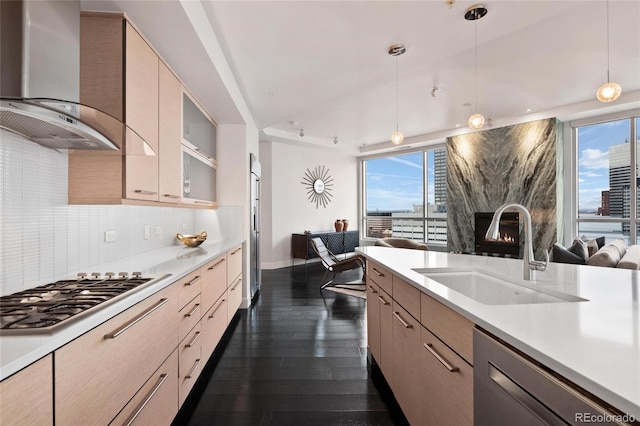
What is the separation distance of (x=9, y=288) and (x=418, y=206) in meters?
7.38

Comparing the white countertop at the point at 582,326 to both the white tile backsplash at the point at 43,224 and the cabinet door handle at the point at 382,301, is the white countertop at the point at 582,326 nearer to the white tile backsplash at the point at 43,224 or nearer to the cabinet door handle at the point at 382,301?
the cabinet door handle at the point at 382,301

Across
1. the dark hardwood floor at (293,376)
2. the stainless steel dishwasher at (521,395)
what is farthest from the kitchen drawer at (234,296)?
the stainless steel dishwasher at (521,395)

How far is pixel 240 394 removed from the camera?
1.97m

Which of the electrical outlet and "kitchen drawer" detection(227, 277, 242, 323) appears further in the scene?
"kitchen drawer" detection(227, 277, 242, 323)

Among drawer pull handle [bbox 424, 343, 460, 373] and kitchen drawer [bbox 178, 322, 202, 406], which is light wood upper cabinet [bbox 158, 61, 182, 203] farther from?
drawer pull handle [bbox 424, 343, 460, 373]

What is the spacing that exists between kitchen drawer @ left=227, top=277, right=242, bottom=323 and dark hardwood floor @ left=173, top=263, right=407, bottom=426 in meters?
0.18

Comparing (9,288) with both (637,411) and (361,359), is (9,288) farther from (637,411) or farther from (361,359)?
(361,359)

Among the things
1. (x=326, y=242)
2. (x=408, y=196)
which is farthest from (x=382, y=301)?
(x=408, y=196)

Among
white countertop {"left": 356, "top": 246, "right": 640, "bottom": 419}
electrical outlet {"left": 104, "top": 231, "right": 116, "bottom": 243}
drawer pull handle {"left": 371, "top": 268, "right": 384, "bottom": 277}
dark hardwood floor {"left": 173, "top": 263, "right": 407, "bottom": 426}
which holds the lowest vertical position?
dark hardwood floor {"left": 173, "top": 263, "right": 407, "bottom": 426}

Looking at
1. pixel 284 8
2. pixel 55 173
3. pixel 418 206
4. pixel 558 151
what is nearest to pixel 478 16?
pixel 284 8

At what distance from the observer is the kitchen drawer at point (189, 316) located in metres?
1.73

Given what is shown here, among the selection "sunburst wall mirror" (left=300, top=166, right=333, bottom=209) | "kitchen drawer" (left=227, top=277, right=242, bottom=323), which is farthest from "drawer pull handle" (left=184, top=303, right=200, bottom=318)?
"sunburst wall mirror" (left=300, top=166, right=333, bottom=209)

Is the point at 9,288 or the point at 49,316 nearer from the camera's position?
the point at 49,316

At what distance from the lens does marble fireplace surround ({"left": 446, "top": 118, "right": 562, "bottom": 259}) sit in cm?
505
